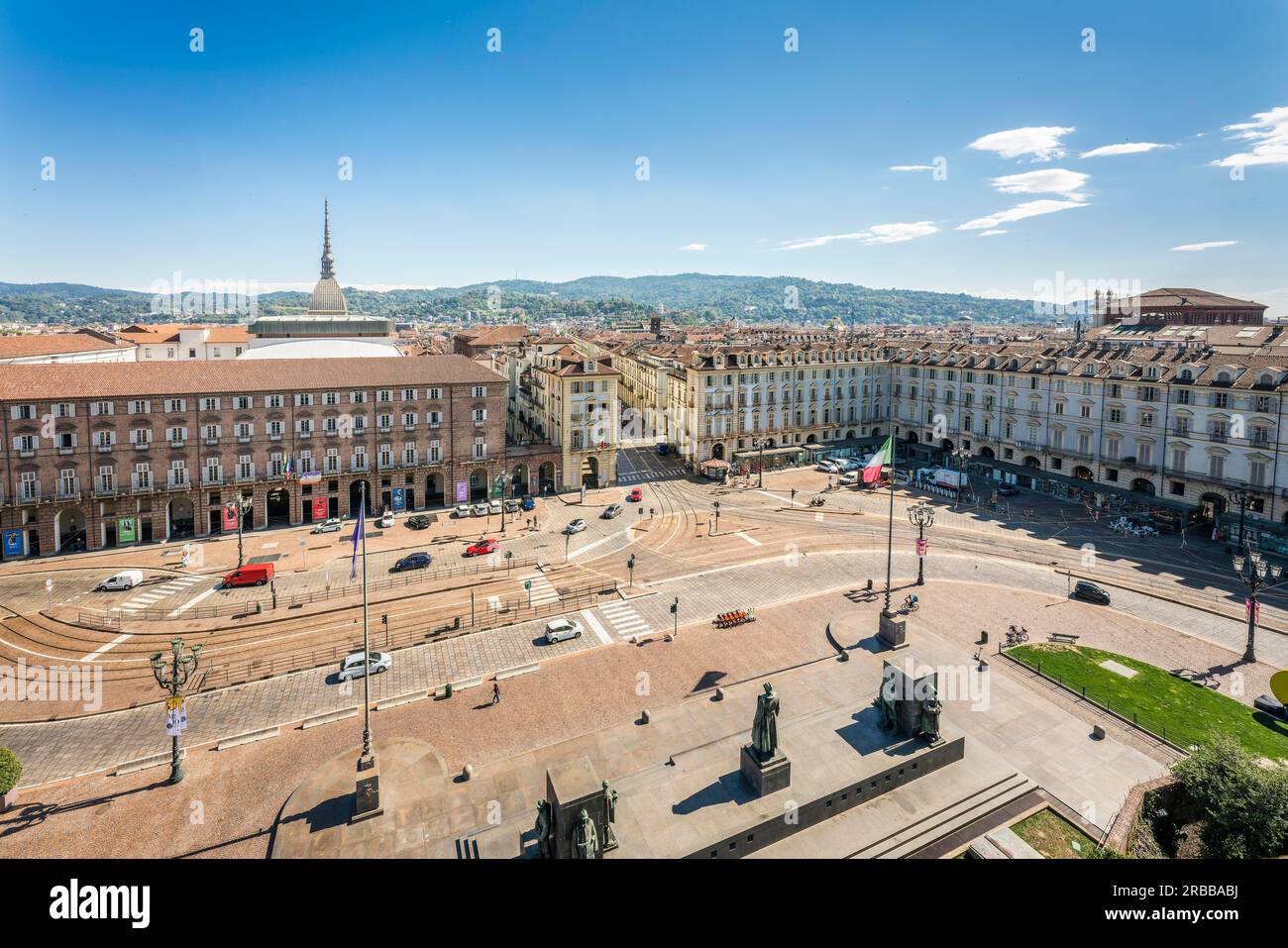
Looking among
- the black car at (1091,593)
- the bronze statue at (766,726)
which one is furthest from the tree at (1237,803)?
the black car at (1091,593)

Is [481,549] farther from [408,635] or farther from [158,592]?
[158,592]

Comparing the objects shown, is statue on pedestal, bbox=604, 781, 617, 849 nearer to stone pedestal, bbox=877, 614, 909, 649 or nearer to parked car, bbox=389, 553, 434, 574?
stone pedestal, bbox=877, 614, 909, 649

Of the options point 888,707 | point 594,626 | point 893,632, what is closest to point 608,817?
point 888,707

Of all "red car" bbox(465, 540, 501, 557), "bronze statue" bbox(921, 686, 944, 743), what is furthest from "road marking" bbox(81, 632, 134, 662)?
"bronze statue" bbox(921, 686, 944, 743)

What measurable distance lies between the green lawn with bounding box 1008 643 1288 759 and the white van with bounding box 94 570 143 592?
65.3 metres

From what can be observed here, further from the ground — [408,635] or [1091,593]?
[1091,593]

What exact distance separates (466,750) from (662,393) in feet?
280

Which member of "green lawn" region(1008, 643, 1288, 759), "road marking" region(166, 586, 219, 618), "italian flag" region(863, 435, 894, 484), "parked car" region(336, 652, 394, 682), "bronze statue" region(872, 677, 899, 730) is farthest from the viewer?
"italian flag" region(863, 435, 894, 484)

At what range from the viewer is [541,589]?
5397cm

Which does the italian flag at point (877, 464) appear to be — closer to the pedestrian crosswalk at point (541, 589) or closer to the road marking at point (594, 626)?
the road marking at point (594, 626)

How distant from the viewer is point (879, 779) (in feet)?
92.0

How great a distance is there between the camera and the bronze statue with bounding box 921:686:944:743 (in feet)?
97.5

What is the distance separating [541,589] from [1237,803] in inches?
1657

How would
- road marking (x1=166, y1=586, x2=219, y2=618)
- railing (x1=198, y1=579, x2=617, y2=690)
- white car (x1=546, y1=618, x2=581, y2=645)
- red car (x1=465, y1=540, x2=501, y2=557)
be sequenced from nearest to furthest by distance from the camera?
railing (x1=198, y1=579, x2=617, y2=690), white car (x1=546, y1=618, x2=581, y2=645), road marking (x1=166, y1=586, x2=219, y2=618), red car (x1=465, y1=540, x2=501, y2=557)
